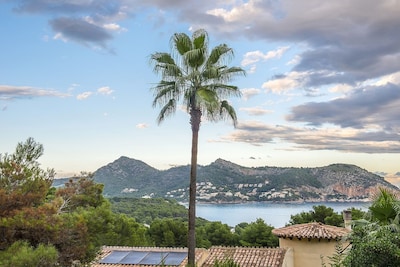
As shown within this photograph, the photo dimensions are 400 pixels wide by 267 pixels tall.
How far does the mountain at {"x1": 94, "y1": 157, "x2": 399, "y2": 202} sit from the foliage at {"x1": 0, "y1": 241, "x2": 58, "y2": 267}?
2552 inches

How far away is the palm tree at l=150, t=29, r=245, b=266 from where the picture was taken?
52.4ft

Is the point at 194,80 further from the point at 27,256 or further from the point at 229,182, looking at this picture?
the point at 229,182

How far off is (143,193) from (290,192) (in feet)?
98.9

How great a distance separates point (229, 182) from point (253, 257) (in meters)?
72.9

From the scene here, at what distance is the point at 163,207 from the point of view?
5784cm

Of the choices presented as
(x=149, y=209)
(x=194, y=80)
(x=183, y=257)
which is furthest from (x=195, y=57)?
(x=149, y=209)

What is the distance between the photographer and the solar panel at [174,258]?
1880cm

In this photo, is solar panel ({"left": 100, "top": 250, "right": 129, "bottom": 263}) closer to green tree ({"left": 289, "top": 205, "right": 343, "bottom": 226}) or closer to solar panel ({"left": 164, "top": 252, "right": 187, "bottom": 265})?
solar panel ({"left": 164, "top": 252, "right": 187, "bottom": 265})

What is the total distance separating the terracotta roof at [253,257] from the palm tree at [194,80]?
473cm

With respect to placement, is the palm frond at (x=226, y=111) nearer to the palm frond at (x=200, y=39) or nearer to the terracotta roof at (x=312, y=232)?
the palm frond at (x=200, y=39)

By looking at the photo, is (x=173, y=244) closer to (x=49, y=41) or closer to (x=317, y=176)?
(x=49, y=41)

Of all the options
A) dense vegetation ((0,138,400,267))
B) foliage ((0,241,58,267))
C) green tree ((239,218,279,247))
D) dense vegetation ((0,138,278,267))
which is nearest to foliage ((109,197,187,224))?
green tree ((239,218,279,247))

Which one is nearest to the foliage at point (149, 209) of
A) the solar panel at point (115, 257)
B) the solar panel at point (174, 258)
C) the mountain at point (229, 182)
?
the mountain at point (229, 182)

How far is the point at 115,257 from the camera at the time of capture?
20.5 meters
